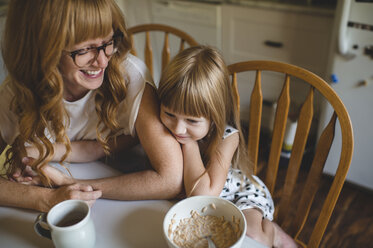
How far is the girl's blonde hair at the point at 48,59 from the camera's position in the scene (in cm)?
84

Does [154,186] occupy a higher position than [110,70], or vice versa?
[110,70]

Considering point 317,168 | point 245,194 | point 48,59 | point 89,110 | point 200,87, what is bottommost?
point 245,194

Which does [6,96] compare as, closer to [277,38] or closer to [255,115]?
[255,115]

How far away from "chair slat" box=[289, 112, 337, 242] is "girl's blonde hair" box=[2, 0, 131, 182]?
61 cm

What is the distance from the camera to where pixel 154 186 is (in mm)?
921

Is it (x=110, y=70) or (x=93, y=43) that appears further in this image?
(x=110, y=70)

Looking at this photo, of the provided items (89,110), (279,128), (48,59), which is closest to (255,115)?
(279,128)

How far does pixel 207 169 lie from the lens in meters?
0.99

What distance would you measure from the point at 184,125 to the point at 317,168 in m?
0.41

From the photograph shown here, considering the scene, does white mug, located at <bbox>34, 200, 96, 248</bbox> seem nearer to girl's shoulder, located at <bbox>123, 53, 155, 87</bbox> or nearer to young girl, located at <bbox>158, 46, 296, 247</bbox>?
young girl, located at <bbox>158, 46, 296, 247</bbox>

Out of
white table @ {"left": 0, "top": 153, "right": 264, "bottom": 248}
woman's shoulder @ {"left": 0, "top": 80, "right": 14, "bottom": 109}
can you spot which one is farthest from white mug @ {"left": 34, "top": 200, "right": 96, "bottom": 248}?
woman's shoulder @ {"left": 0, "top": 80, "right": 14, "bottom": 109}

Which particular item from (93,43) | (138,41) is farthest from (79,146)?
(138,41)

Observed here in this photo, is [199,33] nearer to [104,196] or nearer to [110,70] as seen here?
[110,70]

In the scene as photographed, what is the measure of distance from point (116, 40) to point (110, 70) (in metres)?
0.09
